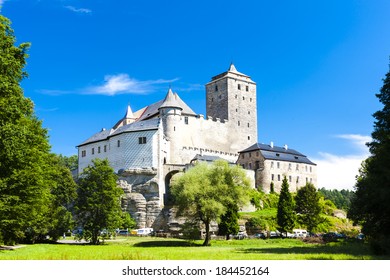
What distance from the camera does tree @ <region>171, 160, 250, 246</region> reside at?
4138cm

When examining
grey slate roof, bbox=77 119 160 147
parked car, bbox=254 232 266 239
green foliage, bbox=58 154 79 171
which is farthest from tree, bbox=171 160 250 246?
green foliage, bbox=58 154 79 171

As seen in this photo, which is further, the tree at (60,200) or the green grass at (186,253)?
the tree at (60,200)

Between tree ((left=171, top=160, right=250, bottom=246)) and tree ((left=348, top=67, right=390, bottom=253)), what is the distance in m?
14.7

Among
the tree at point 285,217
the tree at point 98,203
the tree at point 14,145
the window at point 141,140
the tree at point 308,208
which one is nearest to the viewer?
the tree at point 14,145

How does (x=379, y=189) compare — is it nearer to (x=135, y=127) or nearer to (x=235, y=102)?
(x=135, y=127)

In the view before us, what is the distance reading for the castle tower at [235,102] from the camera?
87.8 metres

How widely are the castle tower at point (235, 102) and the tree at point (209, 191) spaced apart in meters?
42.5

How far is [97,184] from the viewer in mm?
44438

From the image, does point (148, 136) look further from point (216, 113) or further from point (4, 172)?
point (4, 172)

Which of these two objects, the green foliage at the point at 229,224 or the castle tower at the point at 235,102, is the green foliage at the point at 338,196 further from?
the green foliage at the point at 229,224

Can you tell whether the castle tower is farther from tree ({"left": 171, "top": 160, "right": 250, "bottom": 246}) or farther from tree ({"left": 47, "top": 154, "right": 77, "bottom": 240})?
tree ({"left": 47, "top": 154, "right": 77, "bottom": 240})

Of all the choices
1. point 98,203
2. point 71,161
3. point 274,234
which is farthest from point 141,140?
point 71,161

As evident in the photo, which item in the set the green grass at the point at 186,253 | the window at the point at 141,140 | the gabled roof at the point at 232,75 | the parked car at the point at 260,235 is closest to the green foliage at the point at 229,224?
the parked car at the point at 260,235

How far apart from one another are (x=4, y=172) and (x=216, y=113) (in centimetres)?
6761
